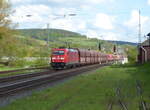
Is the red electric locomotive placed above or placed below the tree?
below

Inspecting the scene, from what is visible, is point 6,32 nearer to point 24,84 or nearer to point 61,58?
point 61,58

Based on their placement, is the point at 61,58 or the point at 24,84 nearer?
the point at 24,84

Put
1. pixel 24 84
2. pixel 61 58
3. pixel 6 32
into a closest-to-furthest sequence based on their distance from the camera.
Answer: pixel 24 84 → pixel 61 58 → pixel 6 32

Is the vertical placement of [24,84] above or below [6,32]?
below

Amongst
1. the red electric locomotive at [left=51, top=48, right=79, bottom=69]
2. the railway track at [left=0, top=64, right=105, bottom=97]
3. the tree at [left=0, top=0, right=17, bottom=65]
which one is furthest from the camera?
the tree at [left=0, top=0, right=17, bottom=65]

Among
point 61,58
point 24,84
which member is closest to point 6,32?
point 61,58

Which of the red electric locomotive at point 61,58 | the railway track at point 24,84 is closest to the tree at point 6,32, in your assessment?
the red electric locomotive at point 61,58

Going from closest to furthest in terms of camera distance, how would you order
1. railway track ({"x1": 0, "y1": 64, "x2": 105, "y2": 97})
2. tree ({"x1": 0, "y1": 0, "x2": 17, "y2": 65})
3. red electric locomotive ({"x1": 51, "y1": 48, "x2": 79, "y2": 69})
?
railway track ({"x1": 0, "y1": 64, "x2": 105, "y2": 97})
red electric locomotive ({"x1": 51, "y1": 48, "x2": 79, "y2": 69})
tree ({"x1": 0, "y1": 0, "x2": 17, "y2": 65})

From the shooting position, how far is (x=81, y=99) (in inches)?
A: 648

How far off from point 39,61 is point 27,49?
4783 millimetres

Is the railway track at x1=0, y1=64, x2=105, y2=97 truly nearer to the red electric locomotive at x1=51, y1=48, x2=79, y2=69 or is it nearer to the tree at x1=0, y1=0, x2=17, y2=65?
the red electric locomotive at x1=51, y1=48, x2=79, y2=69

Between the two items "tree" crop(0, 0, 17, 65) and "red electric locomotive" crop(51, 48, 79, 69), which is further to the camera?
"tree" crop(0, 0, 17, 65)

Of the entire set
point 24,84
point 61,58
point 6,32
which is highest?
point 6,32

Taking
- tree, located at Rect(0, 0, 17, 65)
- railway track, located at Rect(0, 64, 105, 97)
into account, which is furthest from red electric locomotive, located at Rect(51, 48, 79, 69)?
railway track, located at Rect(0, 64, 105, 97)
